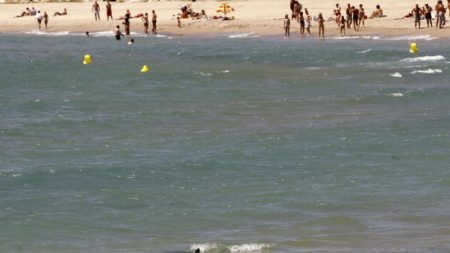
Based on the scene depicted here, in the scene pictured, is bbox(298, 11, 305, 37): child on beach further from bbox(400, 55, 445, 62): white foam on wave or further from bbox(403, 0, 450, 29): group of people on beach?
bbox(400, 55, 445, 62): white foam on wave

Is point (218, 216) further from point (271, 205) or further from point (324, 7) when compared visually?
point (324, 7)

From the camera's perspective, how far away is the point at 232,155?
27.1 meters

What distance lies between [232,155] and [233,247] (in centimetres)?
901

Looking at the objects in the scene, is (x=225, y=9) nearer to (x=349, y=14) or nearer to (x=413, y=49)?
(x=349, y=14)

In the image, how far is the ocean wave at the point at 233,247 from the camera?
17.8 metres

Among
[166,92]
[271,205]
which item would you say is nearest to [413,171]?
[271,205]

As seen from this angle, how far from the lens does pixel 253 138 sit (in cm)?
2959

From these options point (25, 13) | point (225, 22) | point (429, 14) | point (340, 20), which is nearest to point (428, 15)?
point (429, 14)

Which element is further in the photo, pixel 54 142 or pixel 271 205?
pixel 54 142

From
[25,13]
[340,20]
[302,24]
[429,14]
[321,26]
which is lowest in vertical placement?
[321,26]

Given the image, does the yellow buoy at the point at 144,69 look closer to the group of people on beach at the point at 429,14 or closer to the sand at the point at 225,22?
the sand at the point at 225,22

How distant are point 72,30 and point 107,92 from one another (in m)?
29.0

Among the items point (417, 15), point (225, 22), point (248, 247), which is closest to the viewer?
point (248, 247)

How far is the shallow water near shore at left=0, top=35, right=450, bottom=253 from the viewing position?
1944 cm
